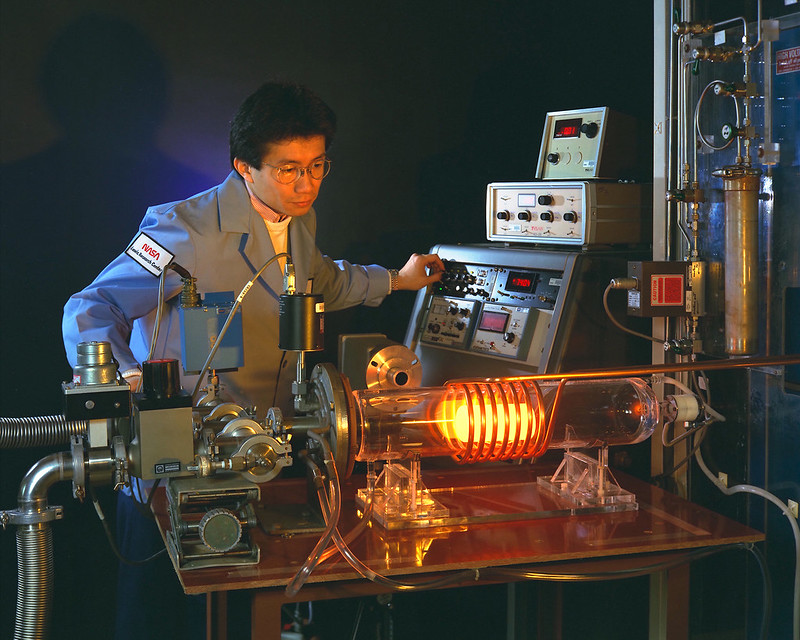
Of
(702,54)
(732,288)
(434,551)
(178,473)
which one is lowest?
(434,551)

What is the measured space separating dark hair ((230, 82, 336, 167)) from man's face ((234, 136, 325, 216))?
0.02 meters

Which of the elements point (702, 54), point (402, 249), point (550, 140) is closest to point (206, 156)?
point (402, 249)

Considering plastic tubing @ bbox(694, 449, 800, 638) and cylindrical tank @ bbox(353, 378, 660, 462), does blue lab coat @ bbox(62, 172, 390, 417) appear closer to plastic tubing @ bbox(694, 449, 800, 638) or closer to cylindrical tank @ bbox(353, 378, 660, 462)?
cylindrical tank @ bbox(353, 378, 660, 462)

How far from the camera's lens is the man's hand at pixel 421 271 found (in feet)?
10.2

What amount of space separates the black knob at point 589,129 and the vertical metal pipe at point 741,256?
1.69ft

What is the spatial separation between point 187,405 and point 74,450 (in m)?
0.24

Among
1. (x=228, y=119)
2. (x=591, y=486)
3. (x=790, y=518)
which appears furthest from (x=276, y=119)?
(x=790, y=518)

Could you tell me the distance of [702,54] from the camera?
246 cm

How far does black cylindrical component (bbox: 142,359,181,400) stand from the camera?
177 cm

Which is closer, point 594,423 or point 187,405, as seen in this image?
point 187,405

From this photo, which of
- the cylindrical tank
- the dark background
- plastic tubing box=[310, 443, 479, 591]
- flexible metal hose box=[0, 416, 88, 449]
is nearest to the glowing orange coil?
the cylindrical tank

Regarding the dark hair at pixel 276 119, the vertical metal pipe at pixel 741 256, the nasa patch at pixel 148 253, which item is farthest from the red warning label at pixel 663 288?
the nasa patch at pixel 148 253

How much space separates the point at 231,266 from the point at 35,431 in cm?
114

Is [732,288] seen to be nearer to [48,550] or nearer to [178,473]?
[178,473]
